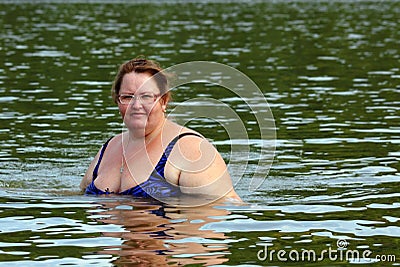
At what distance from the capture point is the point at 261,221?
37.5 feet

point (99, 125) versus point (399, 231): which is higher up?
point (99, 125)

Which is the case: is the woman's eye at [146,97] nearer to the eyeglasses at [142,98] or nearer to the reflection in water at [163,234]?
the eyeglasses at [142,98]

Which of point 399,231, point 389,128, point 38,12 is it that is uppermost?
point 38,12

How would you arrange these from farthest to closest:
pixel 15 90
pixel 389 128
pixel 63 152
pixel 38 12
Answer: pixel 38 12
pixel 15 90
pixel 389 128
pixel 63 152

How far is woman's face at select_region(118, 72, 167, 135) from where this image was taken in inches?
448

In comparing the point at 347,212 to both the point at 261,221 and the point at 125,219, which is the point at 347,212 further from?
the point at 125,219

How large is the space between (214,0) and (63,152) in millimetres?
56951

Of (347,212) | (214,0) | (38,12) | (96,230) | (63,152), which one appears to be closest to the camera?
(96,230)

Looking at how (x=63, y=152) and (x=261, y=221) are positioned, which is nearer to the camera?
(x=261, y=221)

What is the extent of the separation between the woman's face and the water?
1025 millimetres

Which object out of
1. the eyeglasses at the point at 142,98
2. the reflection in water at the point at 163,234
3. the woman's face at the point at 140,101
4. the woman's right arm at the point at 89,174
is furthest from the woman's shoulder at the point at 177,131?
the woman's right arm at the point at 89,174

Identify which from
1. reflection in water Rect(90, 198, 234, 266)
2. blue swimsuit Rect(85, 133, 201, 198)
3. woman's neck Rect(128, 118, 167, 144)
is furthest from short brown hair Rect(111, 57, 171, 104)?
reflection in water Rect(90, 198, 234, 266)

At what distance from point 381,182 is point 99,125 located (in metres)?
7.32

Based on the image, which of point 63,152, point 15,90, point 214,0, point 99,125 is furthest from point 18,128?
point 214,0
